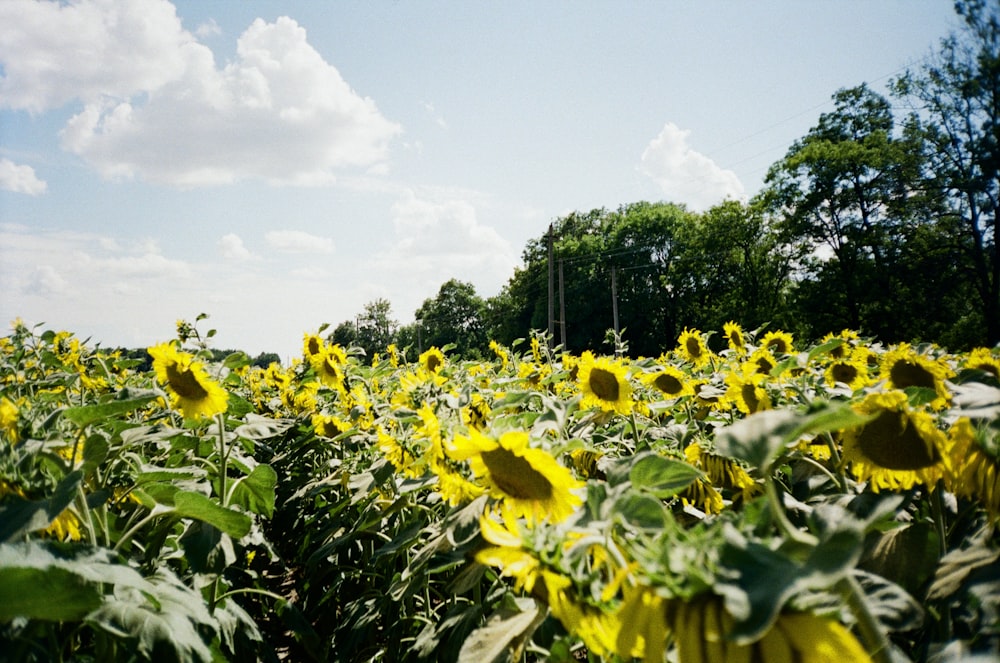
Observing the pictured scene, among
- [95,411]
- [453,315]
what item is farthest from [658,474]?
[453,315]

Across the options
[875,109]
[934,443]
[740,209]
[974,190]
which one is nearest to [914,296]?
[974,190]

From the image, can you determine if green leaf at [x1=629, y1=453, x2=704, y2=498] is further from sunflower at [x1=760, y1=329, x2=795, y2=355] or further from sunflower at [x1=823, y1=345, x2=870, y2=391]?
sunflower at [x1=760, y1=329, x2=795, y2=355]

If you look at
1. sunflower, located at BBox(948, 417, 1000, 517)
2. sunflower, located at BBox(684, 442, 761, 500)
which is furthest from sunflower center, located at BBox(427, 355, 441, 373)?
sunflower, located at BBox(948, 417, 1000, 517)

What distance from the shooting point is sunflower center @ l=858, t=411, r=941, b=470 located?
1340 mm

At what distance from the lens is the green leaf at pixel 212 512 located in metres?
1.43

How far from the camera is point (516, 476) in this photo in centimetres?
131

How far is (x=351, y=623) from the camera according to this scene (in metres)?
2.66

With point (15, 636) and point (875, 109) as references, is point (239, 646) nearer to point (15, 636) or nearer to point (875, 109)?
point (15, 636)

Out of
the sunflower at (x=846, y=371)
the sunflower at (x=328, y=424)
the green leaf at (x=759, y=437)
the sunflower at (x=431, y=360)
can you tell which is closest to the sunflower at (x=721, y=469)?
the green leaf at (x=759, y=437)

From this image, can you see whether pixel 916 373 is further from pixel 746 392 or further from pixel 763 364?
pixel 763 364

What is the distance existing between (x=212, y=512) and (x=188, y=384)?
4.24 ft

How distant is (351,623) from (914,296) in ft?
94.1

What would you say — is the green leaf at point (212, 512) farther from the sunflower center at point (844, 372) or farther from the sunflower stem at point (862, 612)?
the sunflower center at point (844, 372)

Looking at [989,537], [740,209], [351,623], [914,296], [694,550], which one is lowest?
[351,623]
